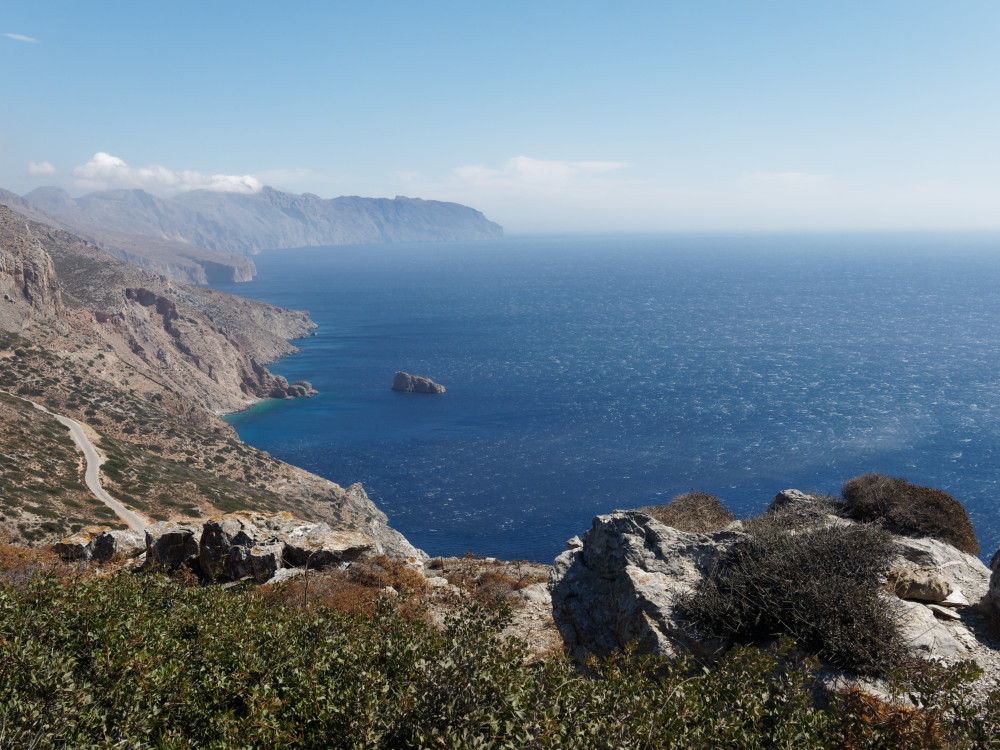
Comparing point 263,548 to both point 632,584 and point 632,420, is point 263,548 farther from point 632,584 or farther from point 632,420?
point 632,420

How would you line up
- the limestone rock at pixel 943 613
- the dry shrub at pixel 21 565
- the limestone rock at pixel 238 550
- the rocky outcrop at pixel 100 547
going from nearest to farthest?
1. the limestone rock at pixel 943 613
2. the dry shrub at pixel 21 565
3. the limestone rock at pixel 238 550
4. the rocky outcrop at pixel 100 547

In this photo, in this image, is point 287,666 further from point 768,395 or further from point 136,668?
point 768,395

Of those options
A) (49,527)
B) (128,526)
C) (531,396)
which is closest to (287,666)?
(49,527)

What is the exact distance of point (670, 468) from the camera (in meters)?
81.8

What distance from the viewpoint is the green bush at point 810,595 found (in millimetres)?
10078

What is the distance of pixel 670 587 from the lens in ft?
43.1

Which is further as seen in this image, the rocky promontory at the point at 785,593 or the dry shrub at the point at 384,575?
the dry shrub at the point at 384,575

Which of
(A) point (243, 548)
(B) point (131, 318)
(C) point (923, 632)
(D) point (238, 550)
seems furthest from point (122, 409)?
(C) point (923, 632)

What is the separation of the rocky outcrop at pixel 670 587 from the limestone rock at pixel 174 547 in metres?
14.8

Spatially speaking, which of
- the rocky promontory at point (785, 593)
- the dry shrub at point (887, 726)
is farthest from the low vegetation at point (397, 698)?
the rocky promontory at point (785, 593)

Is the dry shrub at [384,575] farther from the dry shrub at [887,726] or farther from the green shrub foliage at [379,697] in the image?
the dry shrub at [887,726]

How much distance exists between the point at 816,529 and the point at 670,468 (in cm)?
7043

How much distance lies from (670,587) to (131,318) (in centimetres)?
12885

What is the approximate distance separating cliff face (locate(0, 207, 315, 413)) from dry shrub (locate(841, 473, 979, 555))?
306 feet
